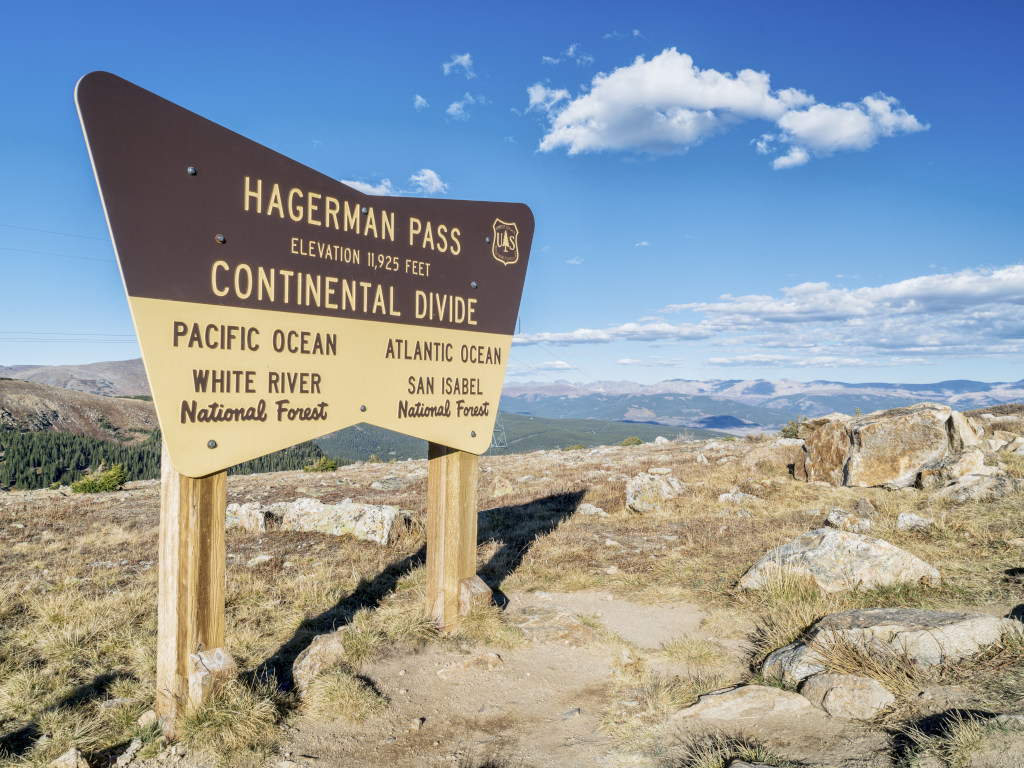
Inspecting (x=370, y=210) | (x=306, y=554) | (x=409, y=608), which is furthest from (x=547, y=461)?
(x=370, y=210)

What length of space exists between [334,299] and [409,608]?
10.9ft

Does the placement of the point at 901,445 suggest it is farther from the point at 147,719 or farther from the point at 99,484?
the point at 99,484

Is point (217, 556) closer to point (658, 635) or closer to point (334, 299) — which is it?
point (334, 299)

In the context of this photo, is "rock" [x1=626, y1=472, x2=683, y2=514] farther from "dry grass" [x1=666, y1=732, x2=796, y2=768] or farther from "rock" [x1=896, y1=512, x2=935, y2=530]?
"dry grass" [x1=666, y1=732, x2=796, y2=768]

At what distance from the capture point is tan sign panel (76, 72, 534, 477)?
138 inches

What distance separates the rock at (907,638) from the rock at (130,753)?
4.38m

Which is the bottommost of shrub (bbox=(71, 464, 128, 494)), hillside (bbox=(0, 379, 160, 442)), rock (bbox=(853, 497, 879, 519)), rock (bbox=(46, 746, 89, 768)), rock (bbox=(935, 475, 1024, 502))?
hillside (bbox=(0, 379, 160, 442))

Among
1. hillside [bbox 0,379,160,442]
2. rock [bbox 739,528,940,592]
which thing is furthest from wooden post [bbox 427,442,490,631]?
hillside [bbox 0,379,160,442]

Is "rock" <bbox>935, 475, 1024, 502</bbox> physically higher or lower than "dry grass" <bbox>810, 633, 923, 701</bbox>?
higher

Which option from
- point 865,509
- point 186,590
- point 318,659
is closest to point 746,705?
point 318,659

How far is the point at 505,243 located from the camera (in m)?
6.21

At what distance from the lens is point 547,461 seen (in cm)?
2158

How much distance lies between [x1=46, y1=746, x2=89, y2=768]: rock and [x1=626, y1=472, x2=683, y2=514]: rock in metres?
9.15

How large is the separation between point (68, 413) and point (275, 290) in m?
216
